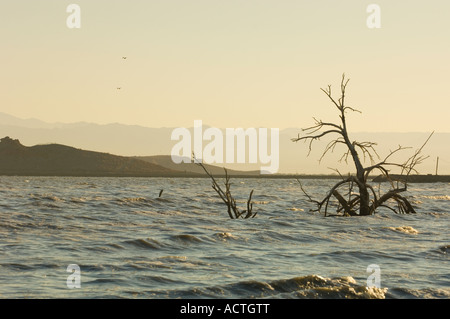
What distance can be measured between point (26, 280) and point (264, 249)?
778 cm

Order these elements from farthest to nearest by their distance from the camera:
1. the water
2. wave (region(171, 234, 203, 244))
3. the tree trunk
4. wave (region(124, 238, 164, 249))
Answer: the tree trunk
wave (region(171, 234, 203, 244))
wave (region(124, 238, 164, 249))
the water

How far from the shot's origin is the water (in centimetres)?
1329

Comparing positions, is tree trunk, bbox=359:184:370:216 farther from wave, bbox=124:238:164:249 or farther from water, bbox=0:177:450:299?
wave, bbox=124:238:164:249

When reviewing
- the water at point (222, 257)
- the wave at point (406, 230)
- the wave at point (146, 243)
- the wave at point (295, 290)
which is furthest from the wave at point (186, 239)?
the wave at point (406, 230)

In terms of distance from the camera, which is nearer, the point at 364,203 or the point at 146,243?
the point at 146,243

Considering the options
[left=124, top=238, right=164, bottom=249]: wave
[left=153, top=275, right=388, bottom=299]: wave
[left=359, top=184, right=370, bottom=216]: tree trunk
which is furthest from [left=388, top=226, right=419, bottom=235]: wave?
[left=153, top=275, right=388, bottom=299]: wave

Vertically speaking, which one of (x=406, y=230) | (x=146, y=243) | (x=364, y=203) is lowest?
(x=406, y=230)

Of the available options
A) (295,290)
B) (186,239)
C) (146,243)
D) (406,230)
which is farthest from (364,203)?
(295,290)

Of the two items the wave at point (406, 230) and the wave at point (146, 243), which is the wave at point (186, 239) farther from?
the wave at point (406, 230)

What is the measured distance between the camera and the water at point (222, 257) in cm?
1329

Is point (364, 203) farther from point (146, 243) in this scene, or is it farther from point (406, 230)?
point (146, 243)

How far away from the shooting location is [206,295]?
1278 cm

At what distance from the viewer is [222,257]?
58.7 feet
